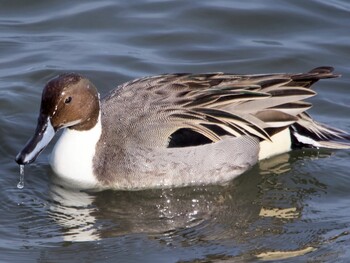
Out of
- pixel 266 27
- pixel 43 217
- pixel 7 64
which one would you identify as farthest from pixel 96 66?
pixel 43 217

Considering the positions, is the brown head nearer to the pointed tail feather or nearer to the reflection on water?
the reflection on water

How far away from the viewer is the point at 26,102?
9.43m

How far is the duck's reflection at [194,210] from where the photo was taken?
7.13 m

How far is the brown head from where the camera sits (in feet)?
24.6

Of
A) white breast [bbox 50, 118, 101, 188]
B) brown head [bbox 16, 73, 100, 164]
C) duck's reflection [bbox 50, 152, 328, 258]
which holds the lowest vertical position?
duck's reflection [bbox 50, 152, 328, 258]

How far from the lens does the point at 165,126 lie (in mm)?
7781

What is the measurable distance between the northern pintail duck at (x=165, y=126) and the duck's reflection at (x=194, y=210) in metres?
0.11

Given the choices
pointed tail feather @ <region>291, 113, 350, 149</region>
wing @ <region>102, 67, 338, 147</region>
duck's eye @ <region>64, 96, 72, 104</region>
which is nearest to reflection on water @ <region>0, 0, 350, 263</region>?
pointed tail feather @ <region>291, 113, 350, 149</region>

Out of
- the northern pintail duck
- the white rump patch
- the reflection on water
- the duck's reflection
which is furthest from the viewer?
the white rump patch

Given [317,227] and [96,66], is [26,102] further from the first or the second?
[317,227]

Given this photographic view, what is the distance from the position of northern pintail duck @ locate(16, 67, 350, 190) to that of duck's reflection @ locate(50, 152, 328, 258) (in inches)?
4.4

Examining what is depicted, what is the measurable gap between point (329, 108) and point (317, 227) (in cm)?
247

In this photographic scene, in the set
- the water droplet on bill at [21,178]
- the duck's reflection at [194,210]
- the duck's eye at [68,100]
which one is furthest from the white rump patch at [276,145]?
the water droplet on bill at [21,178]

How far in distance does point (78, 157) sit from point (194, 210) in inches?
39.8
